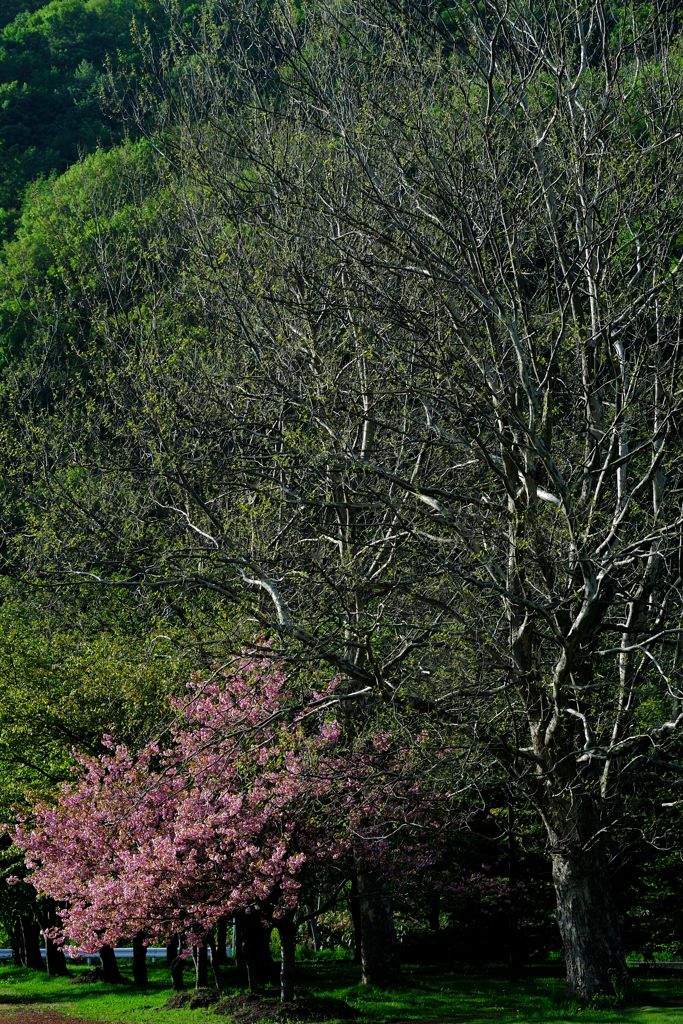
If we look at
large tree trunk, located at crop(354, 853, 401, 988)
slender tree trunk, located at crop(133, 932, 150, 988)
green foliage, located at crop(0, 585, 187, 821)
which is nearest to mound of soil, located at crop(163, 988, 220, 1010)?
large tree trunk, located at crop(354, 853, 401, 988)

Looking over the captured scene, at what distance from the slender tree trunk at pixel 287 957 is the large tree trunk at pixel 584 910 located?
13.0 feet

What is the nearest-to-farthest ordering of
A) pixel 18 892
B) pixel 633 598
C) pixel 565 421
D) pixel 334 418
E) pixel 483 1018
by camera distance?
1. pixel 633 598
2. pixel 334 418
3. pixel 483 1018
4. pixel 565 421
5. pixel 18 892

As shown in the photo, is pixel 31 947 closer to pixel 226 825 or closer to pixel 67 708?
pixel 67 708

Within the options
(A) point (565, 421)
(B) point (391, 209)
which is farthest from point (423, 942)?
(B) point (391, 209)

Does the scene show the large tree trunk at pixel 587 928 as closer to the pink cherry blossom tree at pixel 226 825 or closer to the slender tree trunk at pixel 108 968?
the pink cherry blossom tree at pixel 226 825

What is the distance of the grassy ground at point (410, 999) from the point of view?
10663 millimetres

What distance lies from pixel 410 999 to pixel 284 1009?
2792mm

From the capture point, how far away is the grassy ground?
10663 mm

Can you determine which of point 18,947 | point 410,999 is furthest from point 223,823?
point 18,947

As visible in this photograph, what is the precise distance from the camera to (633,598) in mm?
10328

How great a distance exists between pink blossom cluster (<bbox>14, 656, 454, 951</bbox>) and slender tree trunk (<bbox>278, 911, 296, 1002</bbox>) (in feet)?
1.10

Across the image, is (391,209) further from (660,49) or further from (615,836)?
(615,836)

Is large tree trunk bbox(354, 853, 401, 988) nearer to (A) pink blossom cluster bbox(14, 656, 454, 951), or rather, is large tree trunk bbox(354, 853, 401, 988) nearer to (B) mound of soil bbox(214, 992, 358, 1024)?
(A) pink blossom cluster bbox(14, 656, 454, 951)

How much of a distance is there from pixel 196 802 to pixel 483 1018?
4.54m
